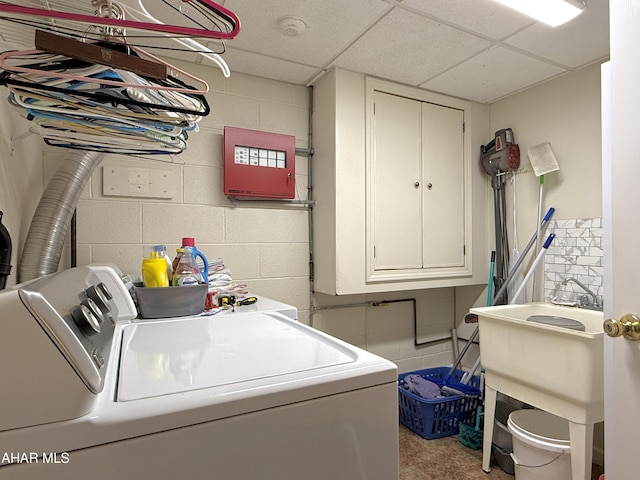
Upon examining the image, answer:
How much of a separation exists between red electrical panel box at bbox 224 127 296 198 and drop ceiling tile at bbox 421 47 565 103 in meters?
1.06

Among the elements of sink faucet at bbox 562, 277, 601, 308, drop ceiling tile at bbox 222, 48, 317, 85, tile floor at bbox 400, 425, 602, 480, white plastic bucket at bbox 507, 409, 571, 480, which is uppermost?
drop ceiling tile at bbox 222, 48, 317, 85

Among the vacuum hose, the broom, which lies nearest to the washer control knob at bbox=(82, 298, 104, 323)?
the vacuum hose

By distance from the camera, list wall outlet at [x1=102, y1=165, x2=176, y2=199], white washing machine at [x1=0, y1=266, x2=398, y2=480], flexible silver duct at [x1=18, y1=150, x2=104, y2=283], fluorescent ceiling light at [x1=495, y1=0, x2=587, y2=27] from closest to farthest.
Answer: white washing machine at [x1=0, y1=266, x2=398, y2=480], flexible silver duct at [x1=18, y1=150, x2=104, y2=283], fluorescent ceiling light at [x1=495, y1=0, x2=587, y2=27], wall outlet at [x1=102, y1=165, x2=176, y2=199]

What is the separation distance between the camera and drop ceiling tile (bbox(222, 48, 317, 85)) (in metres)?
1.99

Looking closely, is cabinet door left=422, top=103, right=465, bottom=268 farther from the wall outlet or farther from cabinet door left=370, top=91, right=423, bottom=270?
the wall outlet

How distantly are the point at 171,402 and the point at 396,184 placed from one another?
201 cm

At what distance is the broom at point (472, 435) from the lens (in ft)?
6.89

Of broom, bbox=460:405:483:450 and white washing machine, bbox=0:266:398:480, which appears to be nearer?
white washing machine, bbox=0:266:398:480

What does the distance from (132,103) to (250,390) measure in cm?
60

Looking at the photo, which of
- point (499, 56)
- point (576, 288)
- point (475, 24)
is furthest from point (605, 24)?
point (576, 288)

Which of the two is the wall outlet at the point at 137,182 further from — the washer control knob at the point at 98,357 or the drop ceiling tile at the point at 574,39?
the drop ceiling tile at the point at 574,39

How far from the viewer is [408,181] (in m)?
2.38

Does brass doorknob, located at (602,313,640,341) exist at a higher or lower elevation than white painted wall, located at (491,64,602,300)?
lower

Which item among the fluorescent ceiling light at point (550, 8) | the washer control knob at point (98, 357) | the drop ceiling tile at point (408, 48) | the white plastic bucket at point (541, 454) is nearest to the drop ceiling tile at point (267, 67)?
the drop ceiling tile at point (408, 48)
